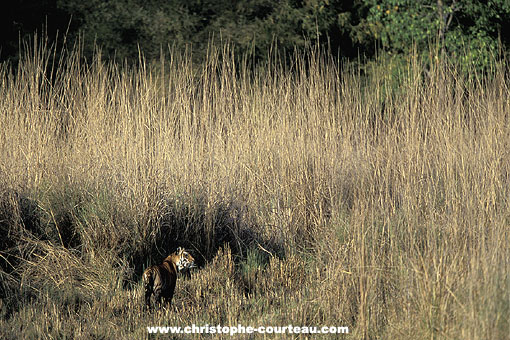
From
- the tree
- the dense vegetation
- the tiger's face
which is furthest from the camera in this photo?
the dense vegetation

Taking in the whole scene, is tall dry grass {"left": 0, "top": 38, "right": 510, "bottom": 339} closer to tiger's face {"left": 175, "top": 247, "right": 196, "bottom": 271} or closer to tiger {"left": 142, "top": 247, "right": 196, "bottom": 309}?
tiger {"left": 142, "top": 247, "right": 196, "bottom": 309}

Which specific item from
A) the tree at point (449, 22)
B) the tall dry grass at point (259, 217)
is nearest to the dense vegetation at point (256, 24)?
Answer: the tree at point (449, 22)

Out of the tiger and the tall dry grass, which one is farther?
the tiger

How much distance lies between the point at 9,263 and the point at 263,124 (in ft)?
7.08

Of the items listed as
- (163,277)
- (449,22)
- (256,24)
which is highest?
(449,22)

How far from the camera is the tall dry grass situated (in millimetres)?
2807

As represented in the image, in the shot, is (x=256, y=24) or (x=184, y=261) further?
(x=256, y=24)
